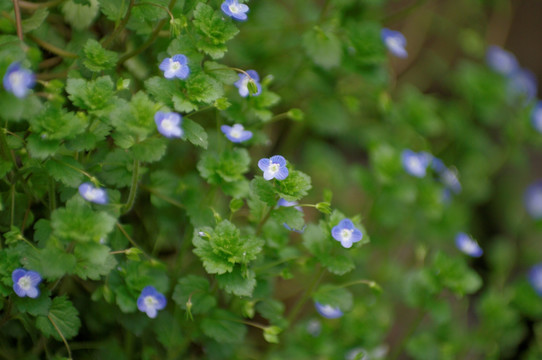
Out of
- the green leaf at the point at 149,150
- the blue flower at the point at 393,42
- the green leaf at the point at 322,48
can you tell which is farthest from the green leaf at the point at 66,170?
the blue flower at the point at 393,42

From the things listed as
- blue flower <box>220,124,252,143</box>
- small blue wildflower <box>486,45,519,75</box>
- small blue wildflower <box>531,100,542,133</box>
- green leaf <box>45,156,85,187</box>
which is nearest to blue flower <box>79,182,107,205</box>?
green leaf <box>45,156,85,187</box>

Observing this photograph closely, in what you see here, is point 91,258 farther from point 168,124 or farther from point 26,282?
point 168,124

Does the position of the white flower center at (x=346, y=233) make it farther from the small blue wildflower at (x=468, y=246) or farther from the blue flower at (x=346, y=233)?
the small blue wildflower at (x=468, y=246)

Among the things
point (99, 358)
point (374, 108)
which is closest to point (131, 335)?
point (99, 358)

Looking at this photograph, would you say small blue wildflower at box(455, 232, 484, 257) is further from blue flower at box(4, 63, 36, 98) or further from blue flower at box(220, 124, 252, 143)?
blue flower at box(4, 63, 36, 98)

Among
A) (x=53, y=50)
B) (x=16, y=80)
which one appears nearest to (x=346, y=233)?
(x=16, y=80)
